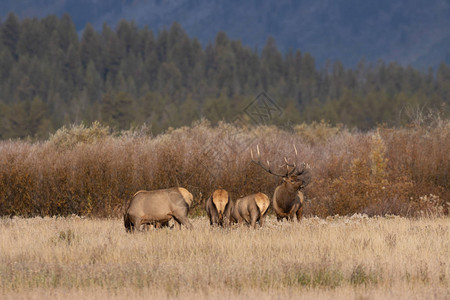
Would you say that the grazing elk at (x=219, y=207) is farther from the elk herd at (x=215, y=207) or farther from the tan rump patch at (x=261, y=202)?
the tan rump patch at (x=261, y=202)

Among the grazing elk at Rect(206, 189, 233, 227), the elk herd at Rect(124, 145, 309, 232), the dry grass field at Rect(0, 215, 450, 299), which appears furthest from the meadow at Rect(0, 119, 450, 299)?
the grazing elk at Rect(206, 189, 233, 227)

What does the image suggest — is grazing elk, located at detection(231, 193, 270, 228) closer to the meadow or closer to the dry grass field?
the dry grass field

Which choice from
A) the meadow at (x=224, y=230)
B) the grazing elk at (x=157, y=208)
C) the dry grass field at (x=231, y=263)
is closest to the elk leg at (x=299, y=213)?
the meadow at (x=224, y=230)

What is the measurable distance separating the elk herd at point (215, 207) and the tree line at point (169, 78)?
251 ft

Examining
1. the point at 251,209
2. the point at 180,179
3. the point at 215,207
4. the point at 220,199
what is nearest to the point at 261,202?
the point at 251,209

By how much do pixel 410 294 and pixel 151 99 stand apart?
3838 inches

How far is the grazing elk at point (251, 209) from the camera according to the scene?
13.5m

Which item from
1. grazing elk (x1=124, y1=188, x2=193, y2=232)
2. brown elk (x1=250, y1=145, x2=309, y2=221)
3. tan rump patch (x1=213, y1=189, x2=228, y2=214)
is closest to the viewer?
grazing elk (x1=124, y1=188, x2=193, y2=232)

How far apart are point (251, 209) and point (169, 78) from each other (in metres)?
125

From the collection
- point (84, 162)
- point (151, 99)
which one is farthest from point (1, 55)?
point (84, 162)

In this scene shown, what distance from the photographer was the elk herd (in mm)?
12320

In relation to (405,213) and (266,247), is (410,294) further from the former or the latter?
(405,213)

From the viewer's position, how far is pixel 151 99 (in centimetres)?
10375

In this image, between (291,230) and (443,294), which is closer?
(443,294)
